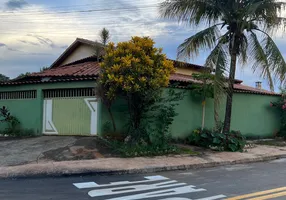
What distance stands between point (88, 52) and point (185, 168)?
12.8 metres

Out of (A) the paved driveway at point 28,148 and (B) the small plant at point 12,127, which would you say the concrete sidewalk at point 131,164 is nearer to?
(A) the paved driveway at point 28,148

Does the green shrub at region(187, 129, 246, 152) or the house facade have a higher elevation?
the house facade

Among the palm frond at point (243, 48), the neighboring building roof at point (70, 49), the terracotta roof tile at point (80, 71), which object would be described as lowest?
the terracotta roof tile at point (80, 71)

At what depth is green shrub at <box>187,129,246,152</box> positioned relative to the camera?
40.4ft

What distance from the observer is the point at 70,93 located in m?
13.2

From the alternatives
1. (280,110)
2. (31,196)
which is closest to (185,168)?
(31,196)

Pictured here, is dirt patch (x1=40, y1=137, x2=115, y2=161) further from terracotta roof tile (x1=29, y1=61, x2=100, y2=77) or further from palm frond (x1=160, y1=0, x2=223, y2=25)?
palm frond (x1=160, y1=0, x2=223, y2=25)

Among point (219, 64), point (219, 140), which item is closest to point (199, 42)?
point (219, 64)

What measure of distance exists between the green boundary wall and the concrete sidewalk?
2.48 meters

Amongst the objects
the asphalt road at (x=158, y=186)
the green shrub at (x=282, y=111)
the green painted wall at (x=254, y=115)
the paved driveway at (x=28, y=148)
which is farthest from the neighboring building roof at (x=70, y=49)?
the asphalt road at (x=158, y=186)

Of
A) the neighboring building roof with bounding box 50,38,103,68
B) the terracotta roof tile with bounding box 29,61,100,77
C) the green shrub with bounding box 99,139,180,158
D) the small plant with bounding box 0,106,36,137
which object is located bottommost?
the green shrub with bounding box 99,139,180,158

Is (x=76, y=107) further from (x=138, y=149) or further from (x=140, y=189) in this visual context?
(x=140, y=189)

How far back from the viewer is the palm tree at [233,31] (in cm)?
1209

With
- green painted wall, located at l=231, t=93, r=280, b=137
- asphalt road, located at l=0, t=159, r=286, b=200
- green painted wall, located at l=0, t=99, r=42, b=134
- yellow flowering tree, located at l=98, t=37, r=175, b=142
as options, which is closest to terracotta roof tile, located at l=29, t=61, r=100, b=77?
green painted wall, located at l=0, t=99, r=42, b=134
